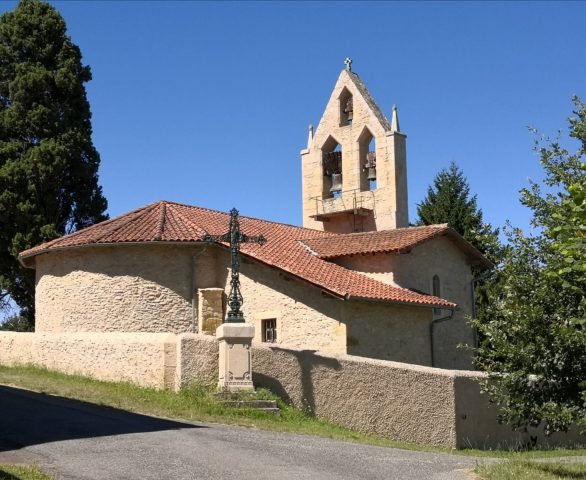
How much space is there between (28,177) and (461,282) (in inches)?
684

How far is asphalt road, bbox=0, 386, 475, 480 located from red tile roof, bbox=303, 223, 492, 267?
10.4 metres

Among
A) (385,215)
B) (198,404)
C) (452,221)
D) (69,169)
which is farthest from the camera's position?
(452,221)

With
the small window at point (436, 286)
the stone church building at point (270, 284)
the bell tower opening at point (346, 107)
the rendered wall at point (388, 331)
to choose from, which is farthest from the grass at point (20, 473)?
the bell tower opening at point (346, 107)

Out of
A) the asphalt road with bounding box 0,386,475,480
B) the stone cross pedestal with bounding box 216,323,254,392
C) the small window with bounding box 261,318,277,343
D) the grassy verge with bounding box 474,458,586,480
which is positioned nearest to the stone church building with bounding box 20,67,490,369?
the small window with bounding box 261,318,277,343

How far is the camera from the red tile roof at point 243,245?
23.5 meters

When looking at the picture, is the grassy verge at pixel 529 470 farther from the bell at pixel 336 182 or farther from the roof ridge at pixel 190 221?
the bell at pixel 336 182

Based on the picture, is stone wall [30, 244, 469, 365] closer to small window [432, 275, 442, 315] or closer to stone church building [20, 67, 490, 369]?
stone church building [20, 67, 490, 369]

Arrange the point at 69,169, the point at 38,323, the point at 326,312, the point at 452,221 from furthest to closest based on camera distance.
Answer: the point at 452,221
the point at 69,169
the point at 38,323
the point at 326,312

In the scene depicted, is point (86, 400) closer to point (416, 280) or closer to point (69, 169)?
point (416, 280)

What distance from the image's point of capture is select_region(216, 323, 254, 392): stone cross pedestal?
19.0 meters

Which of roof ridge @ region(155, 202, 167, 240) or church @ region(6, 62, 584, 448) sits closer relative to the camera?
church @ region(6, 62, 584, 448)

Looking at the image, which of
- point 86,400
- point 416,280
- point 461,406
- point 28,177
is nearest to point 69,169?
point 28,177

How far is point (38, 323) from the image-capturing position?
86.7ft

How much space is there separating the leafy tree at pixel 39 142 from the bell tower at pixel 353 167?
936 cm
